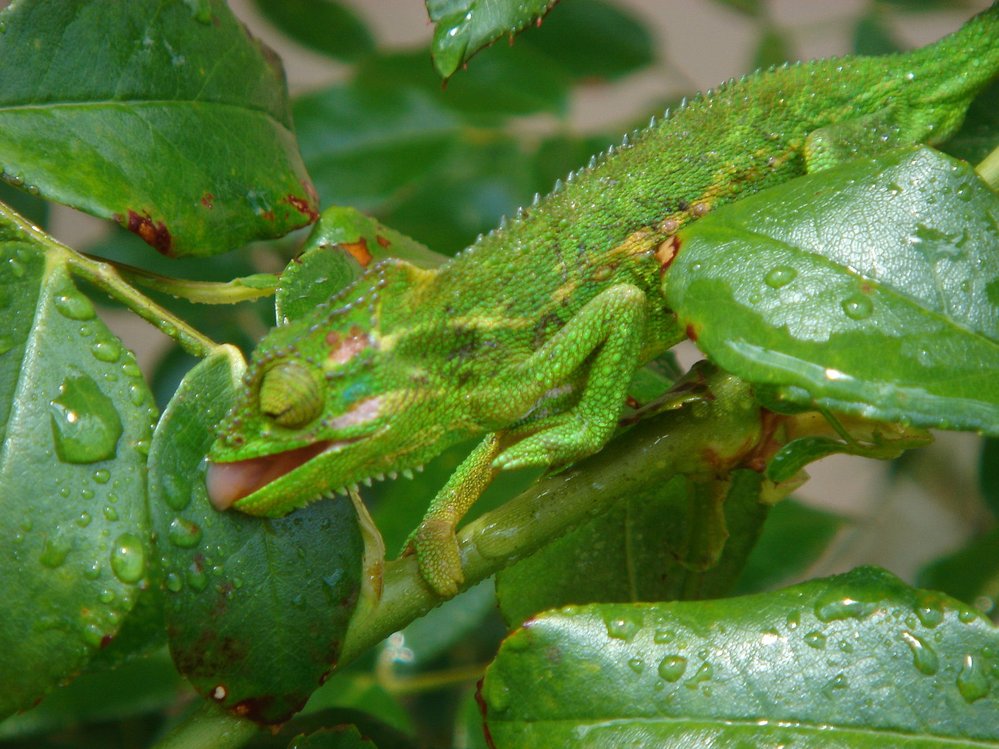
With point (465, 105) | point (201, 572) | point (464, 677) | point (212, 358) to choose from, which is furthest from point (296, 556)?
point (465, 105)

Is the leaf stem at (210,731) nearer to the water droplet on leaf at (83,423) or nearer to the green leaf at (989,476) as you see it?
the water droplet on leaf at (83,423)

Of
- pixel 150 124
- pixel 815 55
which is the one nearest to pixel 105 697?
pixel 150 124

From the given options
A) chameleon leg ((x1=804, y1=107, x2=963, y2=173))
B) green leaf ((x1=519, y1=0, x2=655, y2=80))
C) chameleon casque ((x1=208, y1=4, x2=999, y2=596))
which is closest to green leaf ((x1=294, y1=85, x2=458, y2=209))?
green leaf ((x1=519, y1=0, x2=655, y2=80))

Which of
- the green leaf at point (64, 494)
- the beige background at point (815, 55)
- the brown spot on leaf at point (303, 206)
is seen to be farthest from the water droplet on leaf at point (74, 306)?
the beige background at point (815, 55)

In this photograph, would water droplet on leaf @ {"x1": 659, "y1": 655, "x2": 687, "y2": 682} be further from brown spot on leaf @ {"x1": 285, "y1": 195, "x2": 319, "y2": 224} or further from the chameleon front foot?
brown spot on leaf @ {"x1": 285, "y1": 195, "x2": 319, "y2": 224}

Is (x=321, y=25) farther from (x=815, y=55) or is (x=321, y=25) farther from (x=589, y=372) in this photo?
(x=815, y=55)

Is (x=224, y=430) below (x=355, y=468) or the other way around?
the other way around

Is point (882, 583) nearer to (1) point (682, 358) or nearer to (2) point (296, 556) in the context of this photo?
(2) point (296, 556)

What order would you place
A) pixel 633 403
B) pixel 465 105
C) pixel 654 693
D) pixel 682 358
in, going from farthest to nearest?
pixel 682 358, pixel 465 105, pixel 633 403, pixel 654 693
